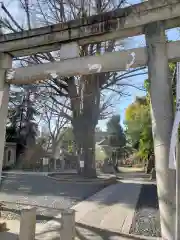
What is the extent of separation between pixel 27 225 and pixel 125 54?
337cm

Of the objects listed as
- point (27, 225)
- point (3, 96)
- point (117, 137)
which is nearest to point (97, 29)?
point (3, 96)

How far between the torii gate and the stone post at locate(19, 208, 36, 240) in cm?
150

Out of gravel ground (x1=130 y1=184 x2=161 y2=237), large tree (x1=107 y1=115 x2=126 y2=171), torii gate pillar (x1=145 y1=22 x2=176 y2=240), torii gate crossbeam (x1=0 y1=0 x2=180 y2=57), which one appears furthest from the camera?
large tree (x1=107 y1=115 x2=126 y2=171)

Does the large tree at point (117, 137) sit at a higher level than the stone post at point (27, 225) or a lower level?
higher

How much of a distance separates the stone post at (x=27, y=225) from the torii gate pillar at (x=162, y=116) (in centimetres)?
217

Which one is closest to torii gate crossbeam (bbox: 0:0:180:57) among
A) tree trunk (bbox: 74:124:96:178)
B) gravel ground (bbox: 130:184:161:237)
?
gravel ground (bbox: 130:184:161:237)

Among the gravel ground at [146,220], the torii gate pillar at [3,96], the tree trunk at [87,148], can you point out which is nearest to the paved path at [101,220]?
the gravel ground at [146,220]

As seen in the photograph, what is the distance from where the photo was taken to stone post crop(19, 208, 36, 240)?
4250mm

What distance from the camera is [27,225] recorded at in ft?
14.1

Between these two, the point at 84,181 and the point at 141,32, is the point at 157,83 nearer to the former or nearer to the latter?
the point at 141,32

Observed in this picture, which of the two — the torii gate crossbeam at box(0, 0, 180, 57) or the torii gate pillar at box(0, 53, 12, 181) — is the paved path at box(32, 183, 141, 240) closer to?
the torii gate pillar at box(0, 53, 12, 181)

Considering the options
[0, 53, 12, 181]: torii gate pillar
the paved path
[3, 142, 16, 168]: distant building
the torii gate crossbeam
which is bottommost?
the paved path

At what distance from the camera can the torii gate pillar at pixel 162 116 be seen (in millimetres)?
3750

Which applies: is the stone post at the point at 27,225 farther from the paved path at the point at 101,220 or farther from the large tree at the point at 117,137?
the large tree at the point at 117,137
